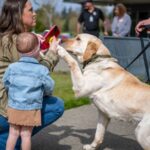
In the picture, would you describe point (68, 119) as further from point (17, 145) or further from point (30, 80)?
point (30, 80)

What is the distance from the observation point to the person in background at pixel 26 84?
4.66 metres

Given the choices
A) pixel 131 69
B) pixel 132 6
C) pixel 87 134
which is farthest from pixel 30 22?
pixel 132 6

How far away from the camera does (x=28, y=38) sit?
185 inches

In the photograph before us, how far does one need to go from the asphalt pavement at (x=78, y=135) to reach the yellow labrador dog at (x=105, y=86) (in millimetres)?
227

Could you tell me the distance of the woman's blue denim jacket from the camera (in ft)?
15.3

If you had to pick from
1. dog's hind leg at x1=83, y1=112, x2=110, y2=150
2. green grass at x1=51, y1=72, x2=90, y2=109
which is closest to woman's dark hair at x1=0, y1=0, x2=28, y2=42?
dog's hind leg at x1=83, y1=112, x2=110, y2=150

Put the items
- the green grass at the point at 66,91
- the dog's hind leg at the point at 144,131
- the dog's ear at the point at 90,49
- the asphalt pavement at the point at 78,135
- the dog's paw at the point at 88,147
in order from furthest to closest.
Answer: the green grass at the point at 66,91, the asphalt pavement at the point at 78,135, the dog's paw at the point at 88,147, the dog's ear at the point at 90,49, the dog's hind leg at the point at 144,131

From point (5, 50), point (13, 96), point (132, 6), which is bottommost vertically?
point (132, 6)

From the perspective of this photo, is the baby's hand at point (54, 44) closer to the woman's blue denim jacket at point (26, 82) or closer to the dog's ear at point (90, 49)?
the dog's ear at point (90, 49)

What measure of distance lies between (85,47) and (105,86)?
528 millimetres

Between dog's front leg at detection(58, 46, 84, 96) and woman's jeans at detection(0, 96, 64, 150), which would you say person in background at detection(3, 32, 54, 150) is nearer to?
woman's jeans at detection(0, 96, 64, 150)

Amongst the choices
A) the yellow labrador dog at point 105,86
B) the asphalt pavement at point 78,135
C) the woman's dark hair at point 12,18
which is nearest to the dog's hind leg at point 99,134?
the yellow labrador dog at point 105,86

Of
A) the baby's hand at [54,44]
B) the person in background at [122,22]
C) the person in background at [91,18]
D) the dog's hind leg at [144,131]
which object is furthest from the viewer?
the person in background at [91,18]

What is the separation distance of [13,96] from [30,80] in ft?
0.78
